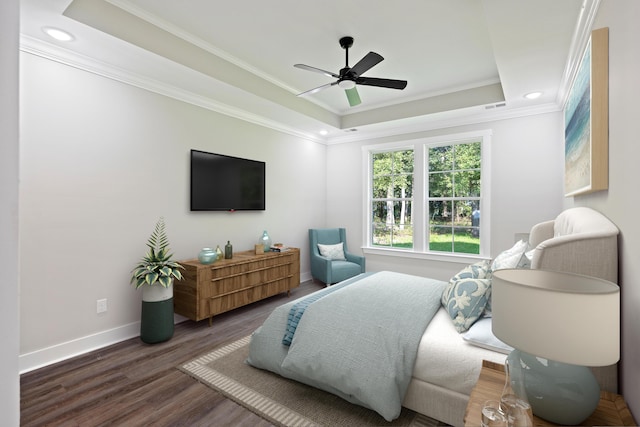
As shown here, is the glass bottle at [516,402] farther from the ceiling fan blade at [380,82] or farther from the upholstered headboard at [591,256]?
the ceiling fan blade at [380,82]

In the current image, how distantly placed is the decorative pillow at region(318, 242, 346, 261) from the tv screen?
48.6 inches

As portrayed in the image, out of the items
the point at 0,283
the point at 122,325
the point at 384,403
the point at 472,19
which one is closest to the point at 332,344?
the point at 384,403

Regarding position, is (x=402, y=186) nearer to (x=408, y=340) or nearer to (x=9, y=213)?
(x=408, y=340)

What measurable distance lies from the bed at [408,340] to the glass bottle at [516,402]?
62cm

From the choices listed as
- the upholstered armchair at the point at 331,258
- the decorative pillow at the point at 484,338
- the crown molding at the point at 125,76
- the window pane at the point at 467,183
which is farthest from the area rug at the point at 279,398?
the window pane at the point at 467,183

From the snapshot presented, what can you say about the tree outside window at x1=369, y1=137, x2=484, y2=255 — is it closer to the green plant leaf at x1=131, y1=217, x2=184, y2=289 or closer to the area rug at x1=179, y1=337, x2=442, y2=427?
the area rug at x1=179, y1=337, x2=442, y2=427

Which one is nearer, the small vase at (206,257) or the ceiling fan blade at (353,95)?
the ceiling fan blade at (353,95)

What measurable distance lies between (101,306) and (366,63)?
3237 millimetres

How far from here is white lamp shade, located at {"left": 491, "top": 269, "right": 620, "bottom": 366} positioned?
89 centimetres

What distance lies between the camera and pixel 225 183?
13.0 feet

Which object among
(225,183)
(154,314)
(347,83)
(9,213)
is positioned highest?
(347,83)

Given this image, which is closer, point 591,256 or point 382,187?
point 591,256

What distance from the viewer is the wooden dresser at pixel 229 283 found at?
3221 millimetres

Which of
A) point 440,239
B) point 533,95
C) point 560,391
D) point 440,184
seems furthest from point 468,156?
point 560,391
